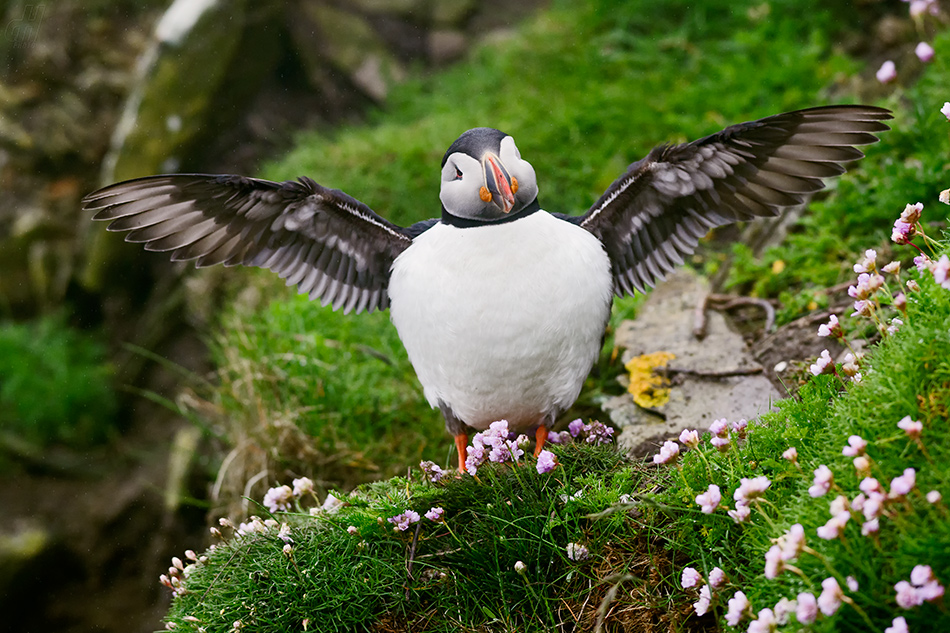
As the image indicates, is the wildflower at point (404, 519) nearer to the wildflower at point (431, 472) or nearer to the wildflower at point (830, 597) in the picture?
the wildflower at point (431, 472)

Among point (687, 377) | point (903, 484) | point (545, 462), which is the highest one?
point (903, 484)

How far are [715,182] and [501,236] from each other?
37.4 inches

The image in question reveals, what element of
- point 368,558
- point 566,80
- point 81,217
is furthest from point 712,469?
point 81,217

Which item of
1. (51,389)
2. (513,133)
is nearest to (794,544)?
(513,133)

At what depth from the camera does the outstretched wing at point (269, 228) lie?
3.13 metres

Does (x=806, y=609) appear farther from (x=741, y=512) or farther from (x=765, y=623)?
(x=741, y=512)

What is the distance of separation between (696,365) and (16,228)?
21.7 feet

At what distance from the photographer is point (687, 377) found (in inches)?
147

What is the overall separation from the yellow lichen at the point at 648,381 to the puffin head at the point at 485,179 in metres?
1.19

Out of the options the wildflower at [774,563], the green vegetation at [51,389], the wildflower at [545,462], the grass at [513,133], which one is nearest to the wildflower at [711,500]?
the wildflower at [774,563]

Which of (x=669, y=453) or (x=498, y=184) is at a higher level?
(x=498, y=184)

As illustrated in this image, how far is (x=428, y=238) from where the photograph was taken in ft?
10.3

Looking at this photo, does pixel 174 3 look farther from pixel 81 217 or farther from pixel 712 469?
pixel 712 469

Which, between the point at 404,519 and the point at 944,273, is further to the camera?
the point at 404,519
